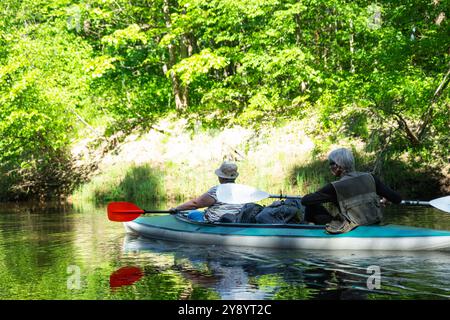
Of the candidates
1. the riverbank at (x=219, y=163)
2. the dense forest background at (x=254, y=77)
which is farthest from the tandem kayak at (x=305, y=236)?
→ the dense forest background at (x=254, y=77)

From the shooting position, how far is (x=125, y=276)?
22.6 feet

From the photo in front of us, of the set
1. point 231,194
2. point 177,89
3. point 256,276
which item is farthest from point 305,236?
point 177,89

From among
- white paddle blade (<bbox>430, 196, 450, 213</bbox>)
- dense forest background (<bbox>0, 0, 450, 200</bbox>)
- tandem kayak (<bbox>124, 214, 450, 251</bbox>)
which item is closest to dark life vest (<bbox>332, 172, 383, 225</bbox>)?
tandem kayak (<bbox>124, 214, 450, 251</bbox>)

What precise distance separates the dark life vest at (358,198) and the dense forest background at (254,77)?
19.5 ft

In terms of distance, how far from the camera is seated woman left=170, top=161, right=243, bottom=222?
28.8 ft

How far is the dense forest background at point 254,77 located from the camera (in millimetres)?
13867

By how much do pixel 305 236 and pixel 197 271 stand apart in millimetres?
1505

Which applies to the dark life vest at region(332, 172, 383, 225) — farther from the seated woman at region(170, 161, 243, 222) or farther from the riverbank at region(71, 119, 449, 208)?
the riverbank at region(71, 119, 449, 208)

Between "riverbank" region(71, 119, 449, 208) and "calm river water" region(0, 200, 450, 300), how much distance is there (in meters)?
4.18

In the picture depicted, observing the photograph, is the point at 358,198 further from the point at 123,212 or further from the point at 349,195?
the point at 123,212
